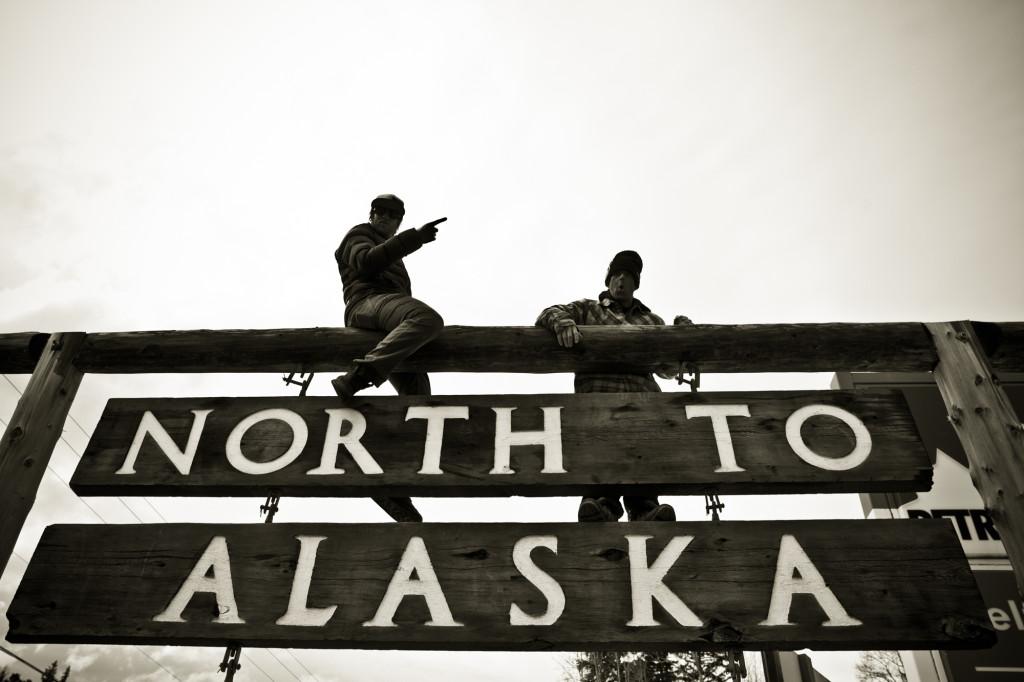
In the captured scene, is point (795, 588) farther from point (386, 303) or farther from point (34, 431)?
point (34, 431)

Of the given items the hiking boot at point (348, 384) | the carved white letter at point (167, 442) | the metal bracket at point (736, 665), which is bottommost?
the metal bracket at point (736, 665)

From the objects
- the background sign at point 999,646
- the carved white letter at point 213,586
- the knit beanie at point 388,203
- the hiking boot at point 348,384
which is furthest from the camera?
the background sign at point 999,646

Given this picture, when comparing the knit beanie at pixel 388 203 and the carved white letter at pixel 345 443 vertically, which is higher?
the knit beanie at pixel 388 203

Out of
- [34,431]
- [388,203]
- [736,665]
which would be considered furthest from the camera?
[388,203]

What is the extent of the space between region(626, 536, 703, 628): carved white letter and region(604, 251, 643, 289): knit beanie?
2.60 metres

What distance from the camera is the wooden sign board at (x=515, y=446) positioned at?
132 inches

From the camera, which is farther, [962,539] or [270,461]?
[962,539]

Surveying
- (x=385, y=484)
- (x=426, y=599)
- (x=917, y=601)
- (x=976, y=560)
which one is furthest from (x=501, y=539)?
(x=976, y=560)

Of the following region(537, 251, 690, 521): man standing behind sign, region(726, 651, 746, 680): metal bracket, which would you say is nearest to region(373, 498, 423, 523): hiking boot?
region(537, 251, 690, 521): man standing behind sign

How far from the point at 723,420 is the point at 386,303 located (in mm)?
2052

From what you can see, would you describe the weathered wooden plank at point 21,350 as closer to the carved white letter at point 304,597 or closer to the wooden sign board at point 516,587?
the wooden sign board at point 516,587

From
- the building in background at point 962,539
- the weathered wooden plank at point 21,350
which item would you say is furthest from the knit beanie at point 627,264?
the building in background at point 962,539

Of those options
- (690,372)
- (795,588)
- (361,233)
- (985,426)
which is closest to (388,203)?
(361,233)

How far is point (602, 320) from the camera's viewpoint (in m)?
4.83
